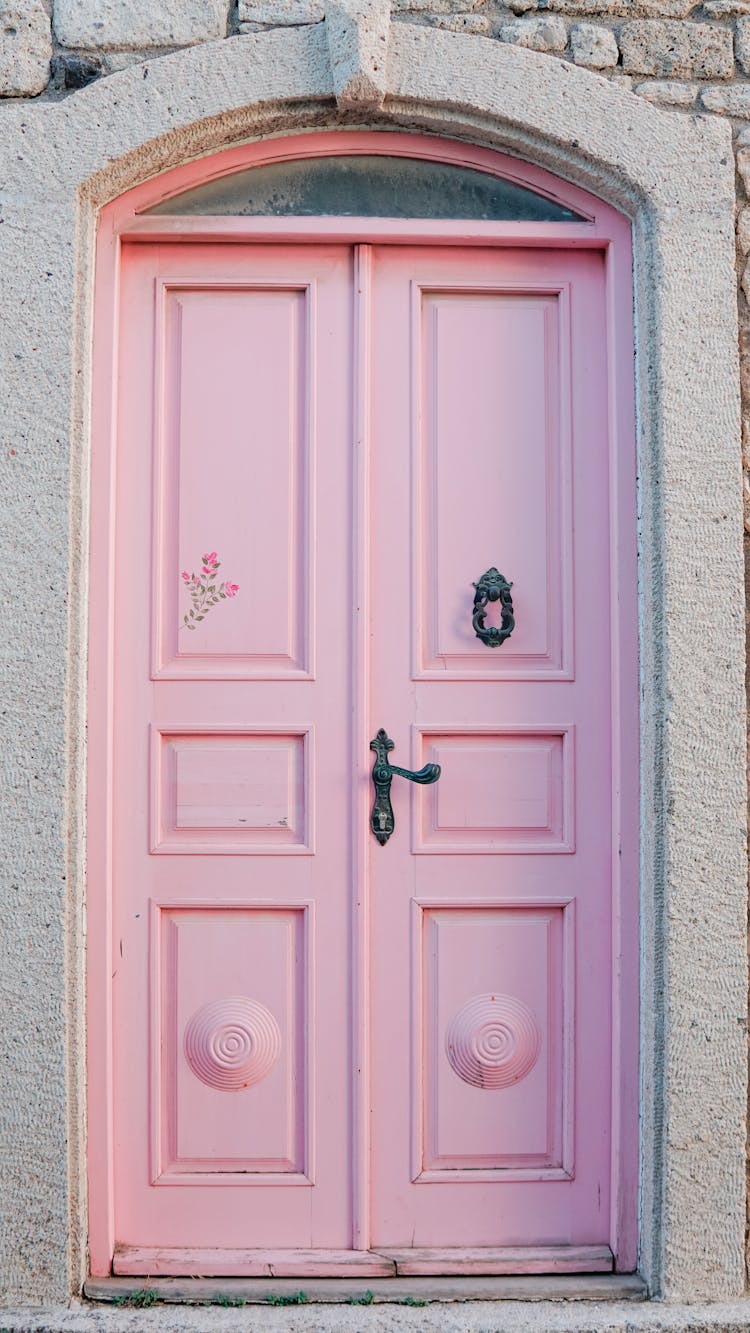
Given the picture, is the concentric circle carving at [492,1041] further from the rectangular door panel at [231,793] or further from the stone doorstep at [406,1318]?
the rectangular door panel at [231,793]

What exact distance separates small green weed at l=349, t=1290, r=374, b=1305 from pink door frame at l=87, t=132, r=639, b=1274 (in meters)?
0.11

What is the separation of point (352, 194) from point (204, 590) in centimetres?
107

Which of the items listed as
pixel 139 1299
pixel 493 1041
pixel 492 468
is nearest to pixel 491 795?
pixel 493 1041

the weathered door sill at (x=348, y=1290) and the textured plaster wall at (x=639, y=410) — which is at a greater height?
the textured plaster wall at (x=639, y=410)

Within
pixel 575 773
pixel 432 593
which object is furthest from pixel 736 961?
pixel 432 593

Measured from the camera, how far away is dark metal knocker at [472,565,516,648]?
8.50 feet

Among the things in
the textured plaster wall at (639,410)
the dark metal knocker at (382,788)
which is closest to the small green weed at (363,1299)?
the textured plaster wall at (639,410)

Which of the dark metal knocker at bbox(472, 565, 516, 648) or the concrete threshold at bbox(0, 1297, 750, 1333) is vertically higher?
the dark metal knocker at bbox(472, 565, 516, 648)

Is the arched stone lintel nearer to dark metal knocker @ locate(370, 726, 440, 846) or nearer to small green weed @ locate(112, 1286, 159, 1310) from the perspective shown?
dark metal knocker @ locate(370, 726, 440, 846)

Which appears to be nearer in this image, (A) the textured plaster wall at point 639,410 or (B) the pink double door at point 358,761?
(A) the textured plaster wall at point 639,410

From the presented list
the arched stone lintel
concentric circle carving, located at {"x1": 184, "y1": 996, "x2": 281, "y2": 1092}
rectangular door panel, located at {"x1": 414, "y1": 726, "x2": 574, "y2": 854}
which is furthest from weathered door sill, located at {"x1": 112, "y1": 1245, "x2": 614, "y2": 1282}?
the arched stone lintel

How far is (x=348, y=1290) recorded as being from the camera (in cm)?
244

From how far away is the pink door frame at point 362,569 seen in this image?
2.49 meters

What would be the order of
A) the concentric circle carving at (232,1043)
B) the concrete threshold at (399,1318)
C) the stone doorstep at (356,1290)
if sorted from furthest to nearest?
the concentric circle carving at (232,1043) → the stone doorstep at (356,1290) → the concrete threshold at (399,1318)
